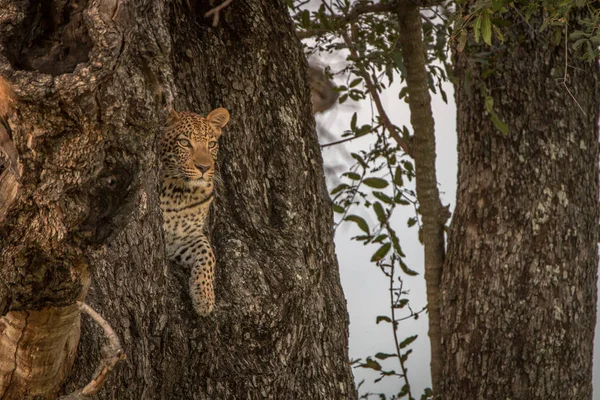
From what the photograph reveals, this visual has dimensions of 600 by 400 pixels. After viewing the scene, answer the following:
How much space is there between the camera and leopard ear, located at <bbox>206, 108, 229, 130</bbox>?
141 inches

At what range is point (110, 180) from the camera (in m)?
2.06

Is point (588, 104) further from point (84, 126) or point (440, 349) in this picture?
point (84, 126)

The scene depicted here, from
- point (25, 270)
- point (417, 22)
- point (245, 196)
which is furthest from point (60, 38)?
point (417, 22)

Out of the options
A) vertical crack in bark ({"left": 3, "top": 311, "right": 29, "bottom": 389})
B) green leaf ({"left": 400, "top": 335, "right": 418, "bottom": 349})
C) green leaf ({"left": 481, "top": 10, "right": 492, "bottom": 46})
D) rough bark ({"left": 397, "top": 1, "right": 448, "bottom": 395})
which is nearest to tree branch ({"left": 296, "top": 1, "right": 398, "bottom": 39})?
rough bark ({"left": 397, "top": 1, "right": 448, "bottom": 395})

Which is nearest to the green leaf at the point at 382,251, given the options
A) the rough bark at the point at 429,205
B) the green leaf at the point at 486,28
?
the rough bark at the point at 429,205

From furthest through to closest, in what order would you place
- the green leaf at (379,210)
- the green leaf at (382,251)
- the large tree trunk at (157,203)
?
the green leaf at (382,251) → the green leaf at (379,210) → the large tree trunk at (157,203)

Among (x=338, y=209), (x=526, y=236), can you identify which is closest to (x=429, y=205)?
(x=338, y=209)

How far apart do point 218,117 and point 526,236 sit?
2048 millimetres

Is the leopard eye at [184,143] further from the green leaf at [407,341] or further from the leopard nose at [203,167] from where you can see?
the green leaf at [407,341]

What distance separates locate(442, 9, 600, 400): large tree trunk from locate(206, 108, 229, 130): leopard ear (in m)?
1.62

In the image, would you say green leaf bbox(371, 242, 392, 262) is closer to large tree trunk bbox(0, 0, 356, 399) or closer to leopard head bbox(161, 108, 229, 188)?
large tree trunk bbox(0, 0, 356, 399)

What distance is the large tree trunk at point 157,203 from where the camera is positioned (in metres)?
1.95

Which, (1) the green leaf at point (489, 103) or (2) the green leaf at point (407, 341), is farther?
(2) the green leaf at point (407, 341)

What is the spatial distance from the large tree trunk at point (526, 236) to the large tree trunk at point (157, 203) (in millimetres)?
1255
